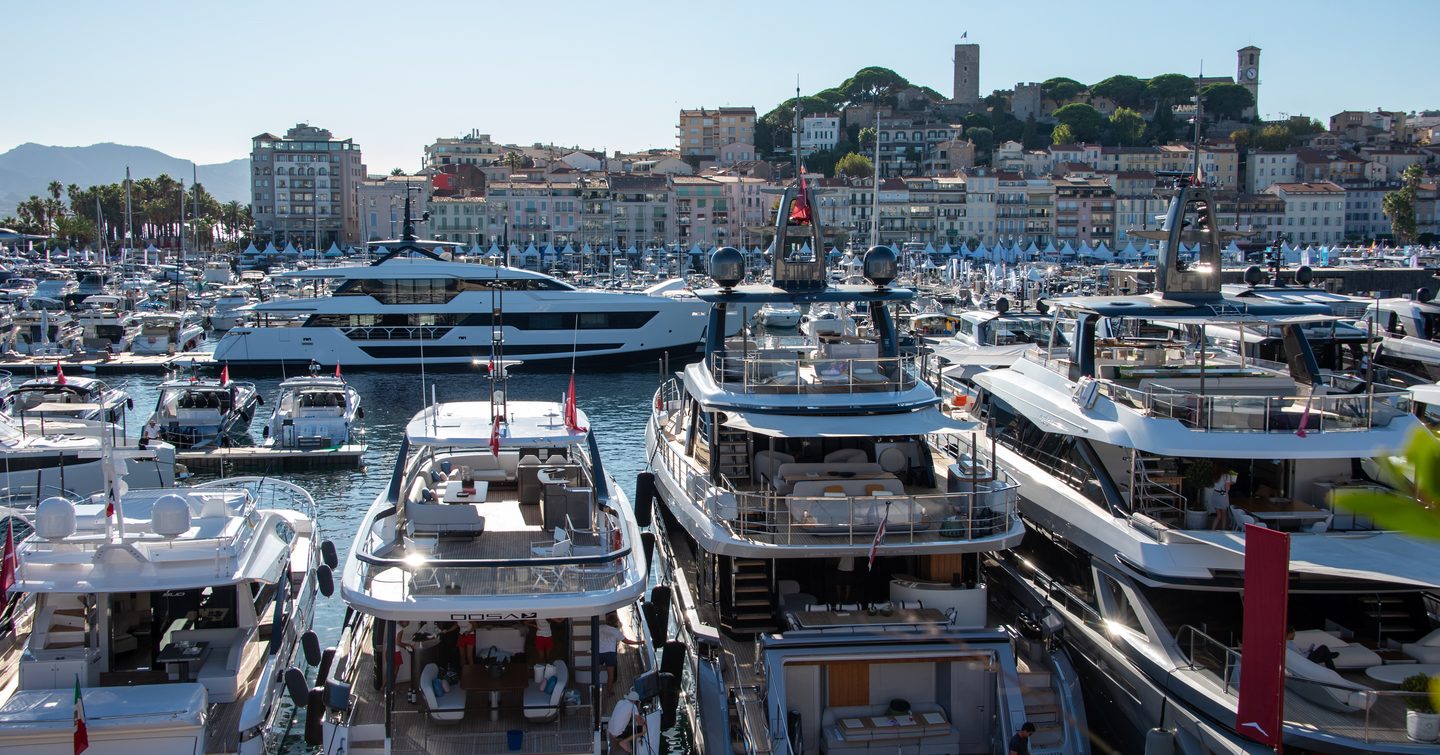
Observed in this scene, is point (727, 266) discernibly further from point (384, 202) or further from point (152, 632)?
point (384, 202)

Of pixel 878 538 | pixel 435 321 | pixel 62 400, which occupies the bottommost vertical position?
pixel 62 400

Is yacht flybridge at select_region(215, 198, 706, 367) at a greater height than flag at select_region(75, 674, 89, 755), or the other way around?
yacht flybridge at select_region(215, 198, 706, 367)

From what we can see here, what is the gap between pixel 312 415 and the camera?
106 ft

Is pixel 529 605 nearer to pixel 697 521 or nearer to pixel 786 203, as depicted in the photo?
pixel 697 521

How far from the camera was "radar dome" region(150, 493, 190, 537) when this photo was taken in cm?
1325

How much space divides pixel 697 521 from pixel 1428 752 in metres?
7.69

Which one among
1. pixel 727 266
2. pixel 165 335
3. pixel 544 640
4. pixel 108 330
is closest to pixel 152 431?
pixel 727 266

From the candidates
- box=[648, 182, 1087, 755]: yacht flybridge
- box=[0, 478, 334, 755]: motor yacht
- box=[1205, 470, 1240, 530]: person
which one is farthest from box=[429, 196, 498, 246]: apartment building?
box=[1205, 470, 1240, 530]: person

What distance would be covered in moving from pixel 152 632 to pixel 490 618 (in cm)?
461

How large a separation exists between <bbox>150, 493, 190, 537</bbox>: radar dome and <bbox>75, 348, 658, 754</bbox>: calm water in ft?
12.4

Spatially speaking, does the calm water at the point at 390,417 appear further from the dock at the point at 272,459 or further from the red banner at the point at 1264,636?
the red banner at the point at 1264,636

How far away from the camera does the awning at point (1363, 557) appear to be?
11.6 m

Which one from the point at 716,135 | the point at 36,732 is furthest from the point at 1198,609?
the point at 716,135

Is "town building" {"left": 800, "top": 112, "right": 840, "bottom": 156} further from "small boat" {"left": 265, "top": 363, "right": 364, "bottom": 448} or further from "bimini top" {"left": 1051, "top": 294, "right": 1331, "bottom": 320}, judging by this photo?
"bimini top" {"left": 1051, "top": 294, "right": 1331, "bottom": 320}
